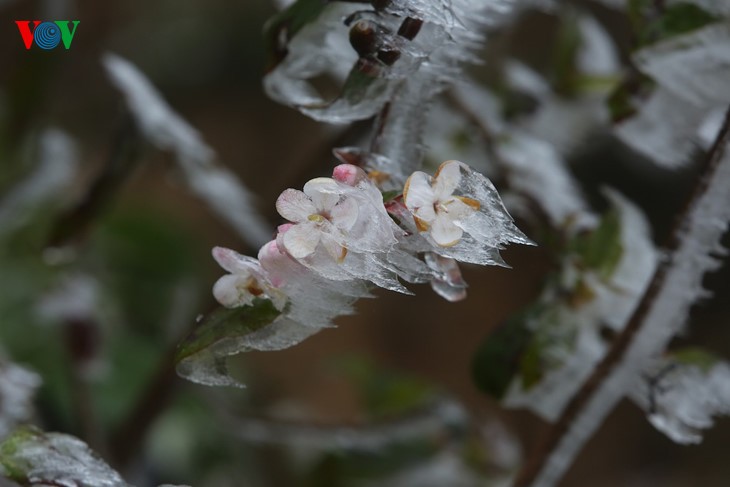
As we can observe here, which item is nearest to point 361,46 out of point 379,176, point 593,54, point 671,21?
point 379,176

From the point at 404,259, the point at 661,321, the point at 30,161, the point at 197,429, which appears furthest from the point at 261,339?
the point at 197,429

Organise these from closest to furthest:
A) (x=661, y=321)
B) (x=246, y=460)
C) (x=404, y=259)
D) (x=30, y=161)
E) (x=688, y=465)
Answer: (x=404, y=259) → (x=661, y=321) → (x=30, y=161) → (x=246, y=460) → (x=688, y=465)

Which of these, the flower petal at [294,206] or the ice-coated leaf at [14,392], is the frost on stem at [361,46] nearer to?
the flower petal at [294,206]

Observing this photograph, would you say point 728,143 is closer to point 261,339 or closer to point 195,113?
point 261,339

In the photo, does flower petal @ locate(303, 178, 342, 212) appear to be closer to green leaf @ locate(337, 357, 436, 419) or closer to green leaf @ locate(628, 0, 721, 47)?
green leaf @ locate(628, 0, 721, 47)

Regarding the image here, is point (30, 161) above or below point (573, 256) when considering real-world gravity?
below

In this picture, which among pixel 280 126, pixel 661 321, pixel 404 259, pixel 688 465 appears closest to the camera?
pixel 404 259

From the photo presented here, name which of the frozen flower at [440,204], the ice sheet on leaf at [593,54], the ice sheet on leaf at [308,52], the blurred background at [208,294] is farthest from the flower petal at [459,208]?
the ice sheet on leaf at [593,54]
